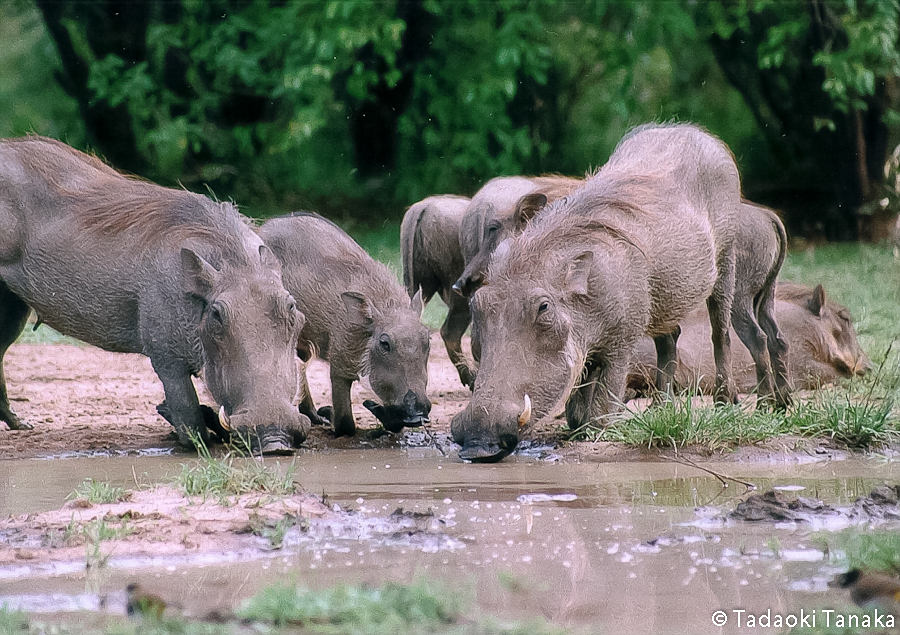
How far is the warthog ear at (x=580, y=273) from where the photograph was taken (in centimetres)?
552

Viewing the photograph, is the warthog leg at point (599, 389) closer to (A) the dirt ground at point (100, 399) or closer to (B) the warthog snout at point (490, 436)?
(B) the warthog snout at point (490, 436)

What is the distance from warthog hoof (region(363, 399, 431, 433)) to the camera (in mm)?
5855

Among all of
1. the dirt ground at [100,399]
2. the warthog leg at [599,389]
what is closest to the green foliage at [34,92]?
the dirt ground at [100,399]

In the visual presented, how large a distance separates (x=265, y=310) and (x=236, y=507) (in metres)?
1.50

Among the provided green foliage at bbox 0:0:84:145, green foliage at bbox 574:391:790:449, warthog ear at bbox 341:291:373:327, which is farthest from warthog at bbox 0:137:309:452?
green foliage at bbox 0:0:84:145

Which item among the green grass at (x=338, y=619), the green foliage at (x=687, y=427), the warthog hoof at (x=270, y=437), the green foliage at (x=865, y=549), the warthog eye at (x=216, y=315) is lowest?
the green foliage at (x=687, y=427)

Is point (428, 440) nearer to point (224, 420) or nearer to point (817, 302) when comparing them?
point (224, 420)

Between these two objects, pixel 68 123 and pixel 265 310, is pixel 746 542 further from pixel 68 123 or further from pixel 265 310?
pixel 68 123

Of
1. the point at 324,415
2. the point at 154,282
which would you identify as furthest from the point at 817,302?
the point at 154,282

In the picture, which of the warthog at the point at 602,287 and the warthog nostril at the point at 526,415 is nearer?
the warthog nostril at the point at 526,415

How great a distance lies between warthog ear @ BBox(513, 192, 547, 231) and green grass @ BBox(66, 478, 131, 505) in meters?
2.79

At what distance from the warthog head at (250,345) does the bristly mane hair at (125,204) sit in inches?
8.0

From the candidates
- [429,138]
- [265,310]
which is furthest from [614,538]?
[429,138]

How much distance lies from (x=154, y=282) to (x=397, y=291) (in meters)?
1.16
